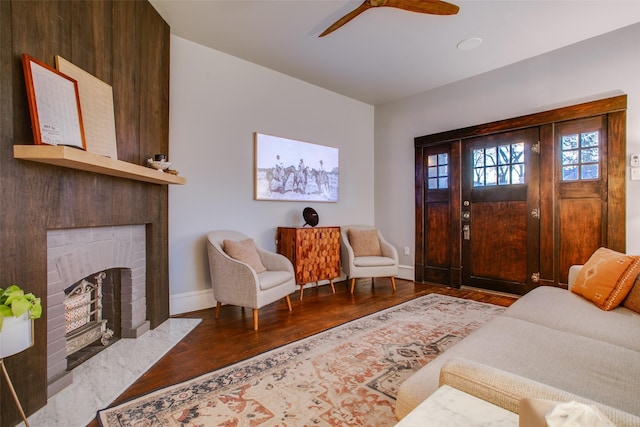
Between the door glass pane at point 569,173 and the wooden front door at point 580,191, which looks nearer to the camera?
the wooden front door at point 580,191

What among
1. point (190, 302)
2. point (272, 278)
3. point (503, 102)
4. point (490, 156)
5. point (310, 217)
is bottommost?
point (190, 302)

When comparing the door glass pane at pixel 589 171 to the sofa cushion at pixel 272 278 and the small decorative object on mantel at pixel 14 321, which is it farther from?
the small decorative object on mantel at pixel 14 321

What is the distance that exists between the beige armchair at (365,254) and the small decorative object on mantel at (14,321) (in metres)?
3.03

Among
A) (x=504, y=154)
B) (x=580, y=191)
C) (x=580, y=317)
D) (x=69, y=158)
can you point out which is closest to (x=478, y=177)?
(x=504, y=154)

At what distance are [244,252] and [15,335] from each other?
1837mm

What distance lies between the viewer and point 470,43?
10.4ft

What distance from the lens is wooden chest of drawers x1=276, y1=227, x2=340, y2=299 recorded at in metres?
3.56

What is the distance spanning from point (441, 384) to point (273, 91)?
12.1 ft

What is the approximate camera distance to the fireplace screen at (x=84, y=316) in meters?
2.00

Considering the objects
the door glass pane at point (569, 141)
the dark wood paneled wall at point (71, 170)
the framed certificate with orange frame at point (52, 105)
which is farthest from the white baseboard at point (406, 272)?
the framed certificate with orange frame at point (52, 105)

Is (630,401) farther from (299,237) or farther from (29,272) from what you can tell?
(299,237)

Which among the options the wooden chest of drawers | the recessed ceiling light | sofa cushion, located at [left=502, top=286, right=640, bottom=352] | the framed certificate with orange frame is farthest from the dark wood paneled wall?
the recessed ceiling light

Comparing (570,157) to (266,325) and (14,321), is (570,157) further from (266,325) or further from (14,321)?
(14,321)

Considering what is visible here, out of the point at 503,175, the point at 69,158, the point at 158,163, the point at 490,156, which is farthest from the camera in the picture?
the point at 490,156
